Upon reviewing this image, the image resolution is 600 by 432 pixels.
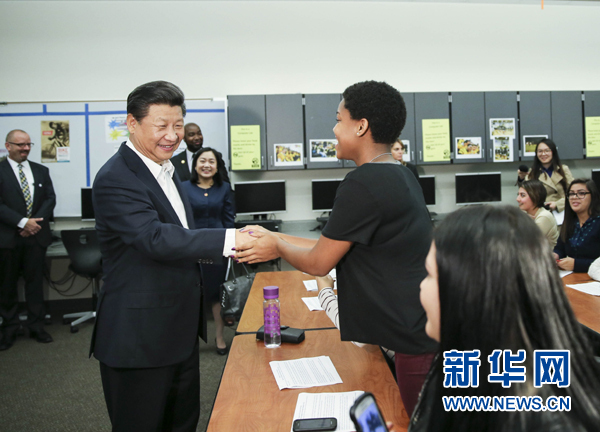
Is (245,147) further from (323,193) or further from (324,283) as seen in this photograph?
(324,283)

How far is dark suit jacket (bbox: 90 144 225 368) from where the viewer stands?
139 cm

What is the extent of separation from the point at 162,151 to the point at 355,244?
76cm

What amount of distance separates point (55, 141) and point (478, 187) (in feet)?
16.1

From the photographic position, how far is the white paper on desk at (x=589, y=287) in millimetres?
2316

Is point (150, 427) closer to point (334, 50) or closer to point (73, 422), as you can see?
point (73, 422)

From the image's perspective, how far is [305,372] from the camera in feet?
4.62

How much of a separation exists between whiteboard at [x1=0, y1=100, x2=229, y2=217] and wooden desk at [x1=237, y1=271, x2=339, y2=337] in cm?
285

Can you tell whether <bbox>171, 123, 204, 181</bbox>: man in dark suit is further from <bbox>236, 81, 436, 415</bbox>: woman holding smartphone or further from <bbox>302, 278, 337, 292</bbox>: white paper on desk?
<bbox>236, 81, 436, 415</bbox>: woman holding smartphone

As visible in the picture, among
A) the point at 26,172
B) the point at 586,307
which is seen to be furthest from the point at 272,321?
the point at 26,172

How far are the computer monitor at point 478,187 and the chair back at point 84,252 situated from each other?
3.97 meters

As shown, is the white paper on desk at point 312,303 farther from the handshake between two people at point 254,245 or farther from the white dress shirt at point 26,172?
the white dress shirt at point 26,172

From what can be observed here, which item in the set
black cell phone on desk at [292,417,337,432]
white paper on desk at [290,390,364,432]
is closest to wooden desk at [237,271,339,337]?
white paper on desk at [290,390,364,432]

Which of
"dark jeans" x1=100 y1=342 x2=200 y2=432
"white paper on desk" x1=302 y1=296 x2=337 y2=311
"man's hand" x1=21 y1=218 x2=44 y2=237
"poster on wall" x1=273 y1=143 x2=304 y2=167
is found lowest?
"dark jeans" x1=100 y1=342 x2=200 y2=432

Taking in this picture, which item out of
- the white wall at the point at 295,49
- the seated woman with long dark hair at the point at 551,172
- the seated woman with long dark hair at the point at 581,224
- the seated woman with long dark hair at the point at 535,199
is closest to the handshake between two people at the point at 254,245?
the seated woman with long dark hair at the point at 581,224
